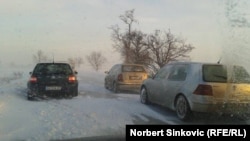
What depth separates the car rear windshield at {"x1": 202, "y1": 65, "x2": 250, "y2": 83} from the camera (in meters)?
9.93

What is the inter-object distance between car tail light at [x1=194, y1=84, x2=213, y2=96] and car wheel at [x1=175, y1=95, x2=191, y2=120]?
51 centimetres

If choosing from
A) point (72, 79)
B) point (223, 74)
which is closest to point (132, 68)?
point (72, 79)

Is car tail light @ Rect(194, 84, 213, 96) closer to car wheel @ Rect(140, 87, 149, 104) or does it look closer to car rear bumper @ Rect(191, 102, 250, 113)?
car rear bumper @ Rect(191, 102, 250, 113)

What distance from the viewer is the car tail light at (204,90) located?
971cm

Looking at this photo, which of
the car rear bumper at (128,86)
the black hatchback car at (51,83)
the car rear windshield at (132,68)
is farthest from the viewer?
the car rear windshield at (132,68)

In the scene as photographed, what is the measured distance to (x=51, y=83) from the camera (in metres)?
15.2

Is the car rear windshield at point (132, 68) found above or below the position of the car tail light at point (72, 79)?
above

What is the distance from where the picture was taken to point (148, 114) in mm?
11055

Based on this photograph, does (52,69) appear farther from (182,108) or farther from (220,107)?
(220,107)

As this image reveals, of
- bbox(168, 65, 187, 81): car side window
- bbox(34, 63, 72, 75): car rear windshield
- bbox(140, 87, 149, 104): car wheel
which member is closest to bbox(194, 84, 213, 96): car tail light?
bbox(168, 65, 187, 81): car side window

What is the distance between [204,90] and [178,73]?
1.57 m

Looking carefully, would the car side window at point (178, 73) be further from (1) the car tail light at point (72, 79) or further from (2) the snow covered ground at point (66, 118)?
(1) the car tail light at point (72, 79)

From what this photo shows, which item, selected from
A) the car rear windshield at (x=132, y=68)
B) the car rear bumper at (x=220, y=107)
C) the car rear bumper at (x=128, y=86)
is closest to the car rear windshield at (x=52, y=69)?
the car rear bumper at (x=128, y=86)

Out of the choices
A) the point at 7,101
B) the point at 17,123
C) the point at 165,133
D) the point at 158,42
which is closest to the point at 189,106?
the point at 165,133
